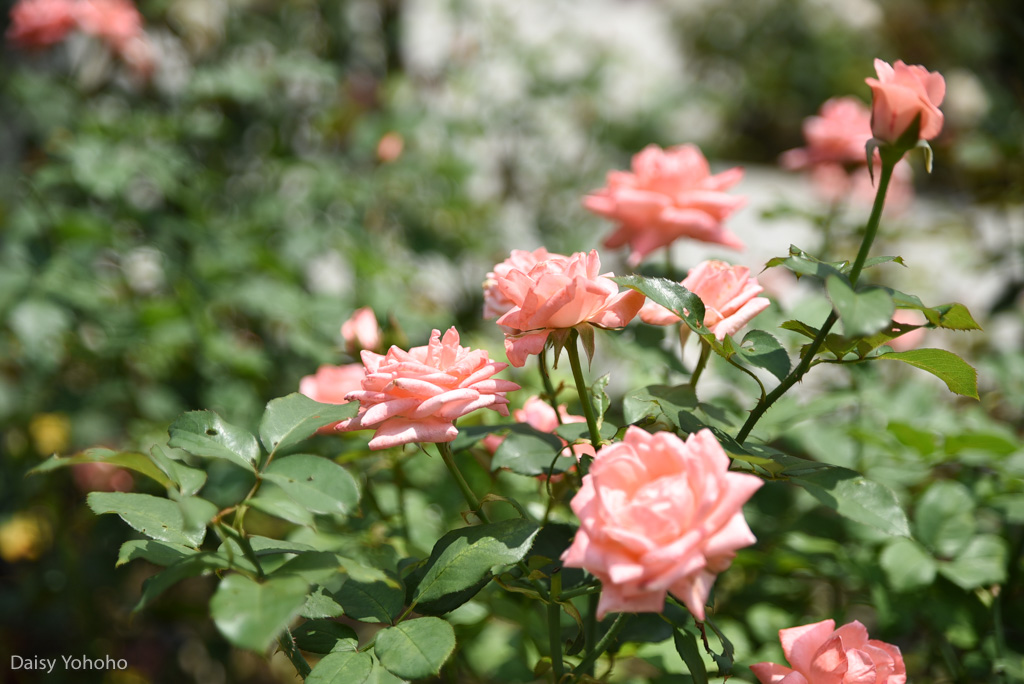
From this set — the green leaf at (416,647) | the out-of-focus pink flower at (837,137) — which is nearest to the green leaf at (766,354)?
the green leaf at (416,647)

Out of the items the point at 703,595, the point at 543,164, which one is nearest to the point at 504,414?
the point at 703,595

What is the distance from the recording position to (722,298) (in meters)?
0.53

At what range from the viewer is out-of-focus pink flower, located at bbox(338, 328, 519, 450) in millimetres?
462

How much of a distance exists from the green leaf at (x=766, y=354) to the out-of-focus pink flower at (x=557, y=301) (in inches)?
3.2

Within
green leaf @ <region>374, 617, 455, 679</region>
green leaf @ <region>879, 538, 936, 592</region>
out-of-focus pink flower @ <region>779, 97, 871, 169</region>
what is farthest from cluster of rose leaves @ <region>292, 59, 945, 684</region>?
out-of-focus pink flower @ <region>779, 97, 871, 169</region>

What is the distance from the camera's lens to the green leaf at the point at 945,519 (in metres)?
0.77

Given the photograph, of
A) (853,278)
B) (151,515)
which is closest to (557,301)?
(853,278)

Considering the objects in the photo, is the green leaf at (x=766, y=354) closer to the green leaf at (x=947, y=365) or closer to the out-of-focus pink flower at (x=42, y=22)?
the green leaf at (x=947, y=365)

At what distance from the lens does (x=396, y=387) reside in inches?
18.4

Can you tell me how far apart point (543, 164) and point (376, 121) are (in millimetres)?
961

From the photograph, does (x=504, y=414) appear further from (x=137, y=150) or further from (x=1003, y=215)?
(x=1003, y=215)

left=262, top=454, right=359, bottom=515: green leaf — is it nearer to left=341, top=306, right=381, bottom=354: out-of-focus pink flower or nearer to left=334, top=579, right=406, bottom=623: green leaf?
left=334, top=579, right=406, bottom=623: green leaf

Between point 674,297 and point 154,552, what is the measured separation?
0.37 metres

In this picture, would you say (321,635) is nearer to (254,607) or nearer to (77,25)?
(254,607)
